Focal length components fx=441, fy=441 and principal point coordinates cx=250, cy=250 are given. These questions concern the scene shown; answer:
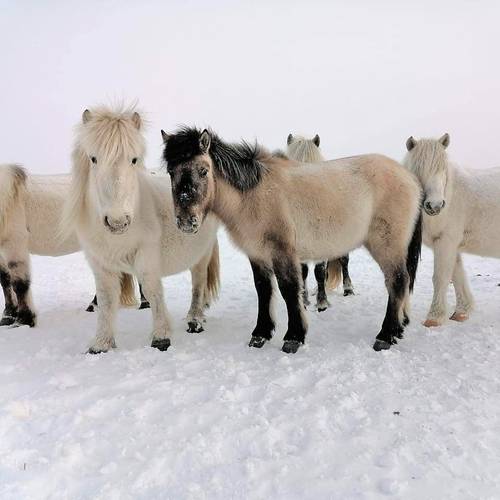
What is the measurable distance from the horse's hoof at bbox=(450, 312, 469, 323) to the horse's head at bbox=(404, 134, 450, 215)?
1.49 meters

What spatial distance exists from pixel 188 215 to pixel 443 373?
8.96ft

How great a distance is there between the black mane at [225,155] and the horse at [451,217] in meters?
2.07

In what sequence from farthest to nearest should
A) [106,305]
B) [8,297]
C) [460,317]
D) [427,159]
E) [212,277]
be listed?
[212,277], [8,297], [460,317], [427,159], [106,305]

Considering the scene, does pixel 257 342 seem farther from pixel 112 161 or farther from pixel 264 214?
pixel 112 161

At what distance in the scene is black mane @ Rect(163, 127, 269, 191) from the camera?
444 cm

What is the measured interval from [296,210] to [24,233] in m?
3.87

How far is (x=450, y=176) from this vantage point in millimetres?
5570

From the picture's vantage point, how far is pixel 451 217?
5.57 m

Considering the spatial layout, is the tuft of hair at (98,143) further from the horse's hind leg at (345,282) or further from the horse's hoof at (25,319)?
the horse's hind leg at (345,282)

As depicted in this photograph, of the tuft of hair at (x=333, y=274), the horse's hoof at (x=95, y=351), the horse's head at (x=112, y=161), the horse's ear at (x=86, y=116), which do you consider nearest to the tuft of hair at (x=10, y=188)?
the horse's head at (x=112, y=161)

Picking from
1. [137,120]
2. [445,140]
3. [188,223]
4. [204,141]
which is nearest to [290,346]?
[188,223]

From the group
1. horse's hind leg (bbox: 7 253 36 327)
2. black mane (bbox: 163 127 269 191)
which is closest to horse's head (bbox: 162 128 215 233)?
black mane (bbox: 163 127 269 191)

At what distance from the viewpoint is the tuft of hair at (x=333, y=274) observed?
7.50 metres

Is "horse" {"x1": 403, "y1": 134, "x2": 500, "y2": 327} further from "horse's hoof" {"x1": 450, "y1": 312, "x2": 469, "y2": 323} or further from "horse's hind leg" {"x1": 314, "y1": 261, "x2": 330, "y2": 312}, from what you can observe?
"horse's hind leg" {"x1": 314, "y1": 261, "x2": 330, "y2": 312}
